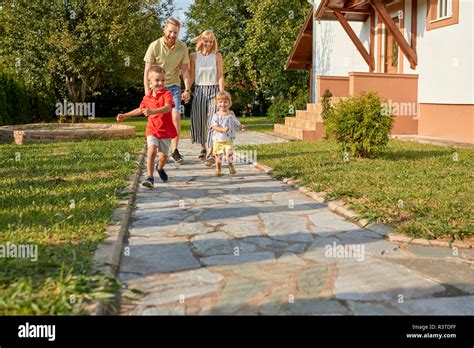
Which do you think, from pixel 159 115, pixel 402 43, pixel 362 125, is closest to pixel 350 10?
pixel 402 43

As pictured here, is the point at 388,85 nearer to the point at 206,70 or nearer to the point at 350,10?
the point at 350,10

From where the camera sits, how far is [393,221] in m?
5.04

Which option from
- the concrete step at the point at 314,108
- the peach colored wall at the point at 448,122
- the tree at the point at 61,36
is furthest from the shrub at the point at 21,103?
the peach colored wall at the point at 448,122

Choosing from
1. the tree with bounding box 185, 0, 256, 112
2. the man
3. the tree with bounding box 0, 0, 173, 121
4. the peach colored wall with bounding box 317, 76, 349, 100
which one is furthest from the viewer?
the tree with bounding box 185, 0, 256, 112

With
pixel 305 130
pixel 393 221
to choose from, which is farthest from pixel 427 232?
pixel 305 130

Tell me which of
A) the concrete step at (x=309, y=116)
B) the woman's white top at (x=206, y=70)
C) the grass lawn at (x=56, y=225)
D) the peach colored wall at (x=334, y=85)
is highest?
the peach colored wall at (x=334, y=85)

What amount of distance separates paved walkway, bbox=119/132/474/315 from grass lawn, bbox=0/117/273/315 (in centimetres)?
32

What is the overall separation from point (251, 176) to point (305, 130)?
262 inches

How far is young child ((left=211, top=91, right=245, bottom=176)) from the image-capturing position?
8031 mm

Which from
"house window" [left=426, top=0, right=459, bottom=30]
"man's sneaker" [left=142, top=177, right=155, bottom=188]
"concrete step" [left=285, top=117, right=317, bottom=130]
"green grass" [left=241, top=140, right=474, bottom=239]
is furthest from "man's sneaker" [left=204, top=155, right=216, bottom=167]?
"house window" [left=426, top=0, right=459, bottom=30]

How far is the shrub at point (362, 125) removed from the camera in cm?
911

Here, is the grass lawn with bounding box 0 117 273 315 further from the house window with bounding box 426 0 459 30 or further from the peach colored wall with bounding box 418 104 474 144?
the house window with bounding box 426 0 459 30

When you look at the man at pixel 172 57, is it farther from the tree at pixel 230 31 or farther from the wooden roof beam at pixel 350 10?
the tree at pixel 230 31
